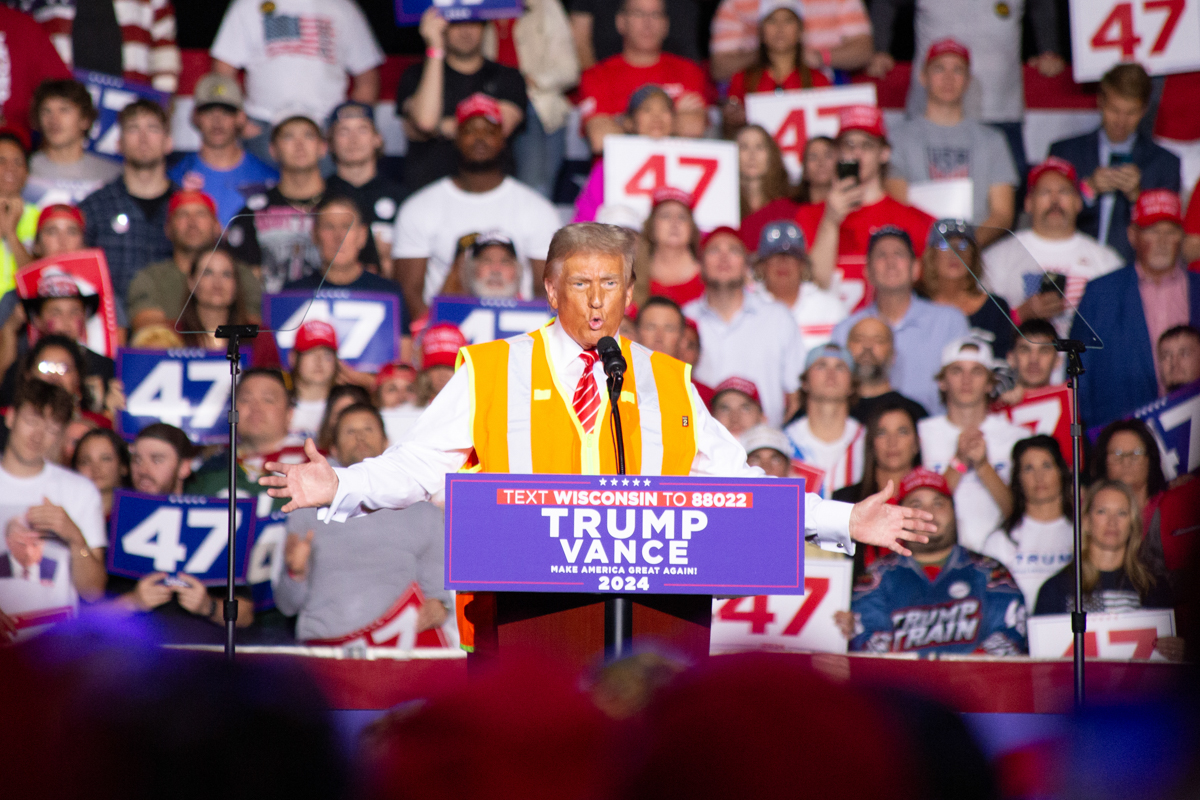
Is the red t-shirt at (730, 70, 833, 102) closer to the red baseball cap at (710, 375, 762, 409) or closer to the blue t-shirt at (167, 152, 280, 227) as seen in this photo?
the red baseball cap at (710, 375, 762, 409)

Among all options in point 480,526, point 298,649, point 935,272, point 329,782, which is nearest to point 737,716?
point 329,782

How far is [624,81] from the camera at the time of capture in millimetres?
8156

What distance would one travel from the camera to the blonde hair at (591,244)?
3225 millimetres

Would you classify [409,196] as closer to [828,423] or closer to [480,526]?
[828,423]

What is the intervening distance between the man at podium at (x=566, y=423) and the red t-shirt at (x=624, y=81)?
16.2 feet

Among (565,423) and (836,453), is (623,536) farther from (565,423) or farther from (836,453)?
(836,453)

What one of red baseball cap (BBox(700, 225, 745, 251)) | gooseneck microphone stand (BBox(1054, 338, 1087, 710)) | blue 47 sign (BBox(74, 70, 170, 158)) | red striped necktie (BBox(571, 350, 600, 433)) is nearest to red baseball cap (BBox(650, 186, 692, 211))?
red baseball cap (BBox(700, 225, 745, 251))

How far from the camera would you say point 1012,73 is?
27.7 ft

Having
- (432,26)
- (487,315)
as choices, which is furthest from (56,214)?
(432,26)

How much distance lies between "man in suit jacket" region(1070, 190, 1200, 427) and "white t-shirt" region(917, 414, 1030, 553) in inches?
25.4

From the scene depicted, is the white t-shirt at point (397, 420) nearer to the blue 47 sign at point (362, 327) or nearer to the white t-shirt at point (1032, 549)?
the blue 47 sign at point (362, 327)

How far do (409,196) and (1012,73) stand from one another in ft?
11.8

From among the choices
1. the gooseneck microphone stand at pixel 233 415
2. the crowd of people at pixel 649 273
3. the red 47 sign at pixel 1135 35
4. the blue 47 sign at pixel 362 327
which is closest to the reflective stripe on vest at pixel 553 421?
the gooseneck microphone stand at pixel 233 415

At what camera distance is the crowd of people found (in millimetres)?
5707
